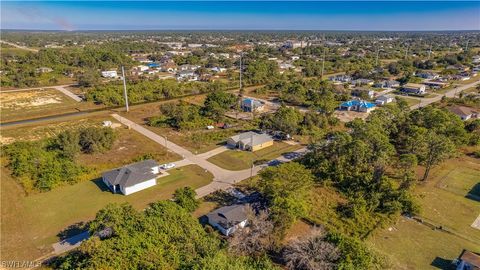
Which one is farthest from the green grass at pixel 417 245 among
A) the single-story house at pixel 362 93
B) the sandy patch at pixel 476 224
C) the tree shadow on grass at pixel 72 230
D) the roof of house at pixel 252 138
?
the single-story house at pixel 362 93

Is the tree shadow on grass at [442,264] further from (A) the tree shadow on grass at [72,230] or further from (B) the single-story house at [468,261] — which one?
(A) the tree shadow on grass at [72,230]

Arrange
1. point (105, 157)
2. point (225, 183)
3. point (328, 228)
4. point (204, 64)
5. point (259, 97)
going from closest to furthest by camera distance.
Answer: point (328, 228)
point (225, 183)
point (105, 157)
point (259, 97)
point (204, 64)

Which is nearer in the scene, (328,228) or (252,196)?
(328,228)

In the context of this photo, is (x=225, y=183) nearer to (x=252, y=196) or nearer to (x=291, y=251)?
(x=252, y=196)

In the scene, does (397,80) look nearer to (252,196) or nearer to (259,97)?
(259,97)

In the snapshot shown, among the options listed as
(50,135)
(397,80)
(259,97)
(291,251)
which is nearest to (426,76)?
(397,80)

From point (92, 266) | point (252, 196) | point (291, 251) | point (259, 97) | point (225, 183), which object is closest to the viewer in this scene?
point (92, 266)

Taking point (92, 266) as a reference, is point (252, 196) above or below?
below

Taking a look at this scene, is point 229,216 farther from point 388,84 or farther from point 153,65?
point 153,65

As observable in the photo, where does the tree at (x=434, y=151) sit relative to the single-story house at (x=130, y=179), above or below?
above
